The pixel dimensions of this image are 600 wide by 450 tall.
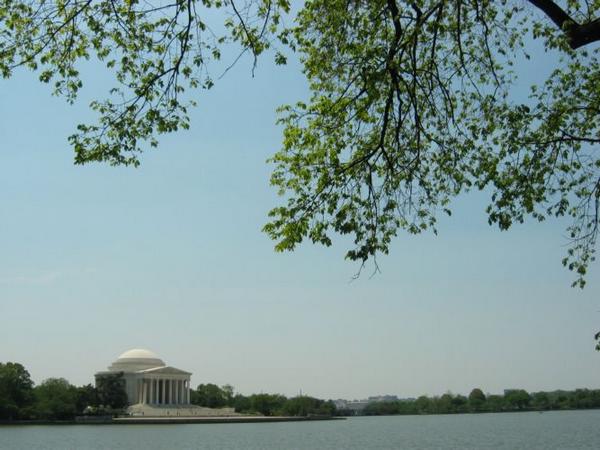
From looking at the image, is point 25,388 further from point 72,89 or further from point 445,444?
point 72,89

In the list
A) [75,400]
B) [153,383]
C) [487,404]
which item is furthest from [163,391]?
[487,404]

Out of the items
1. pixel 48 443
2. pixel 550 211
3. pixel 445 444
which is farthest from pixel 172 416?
pixel 550 211

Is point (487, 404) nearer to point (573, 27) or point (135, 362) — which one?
point (135, 362)

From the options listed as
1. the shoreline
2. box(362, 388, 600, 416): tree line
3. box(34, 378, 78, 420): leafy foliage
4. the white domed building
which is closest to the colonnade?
the white domed building

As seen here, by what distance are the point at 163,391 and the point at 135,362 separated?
8.67 m

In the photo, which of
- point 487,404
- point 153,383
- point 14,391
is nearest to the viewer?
point 14,391

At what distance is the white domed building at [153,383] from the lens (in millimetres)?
119625

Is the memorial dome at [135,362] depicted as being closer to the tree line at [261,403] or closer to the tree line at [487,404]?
the tree line at [261,403]

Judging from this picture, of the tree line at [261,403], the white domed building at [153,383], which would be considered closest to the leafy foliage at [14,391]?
the white domed building at [153,383]

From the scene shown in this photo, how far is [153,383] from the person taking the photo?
12019 centimetres

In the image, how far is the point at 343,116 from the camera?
12.3 meters

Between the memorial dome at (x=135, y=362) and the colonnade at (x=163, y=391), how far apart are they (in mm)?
5135

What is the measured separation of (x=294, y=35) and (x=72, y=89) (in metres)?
3.65

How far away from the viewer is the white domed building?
120 m
